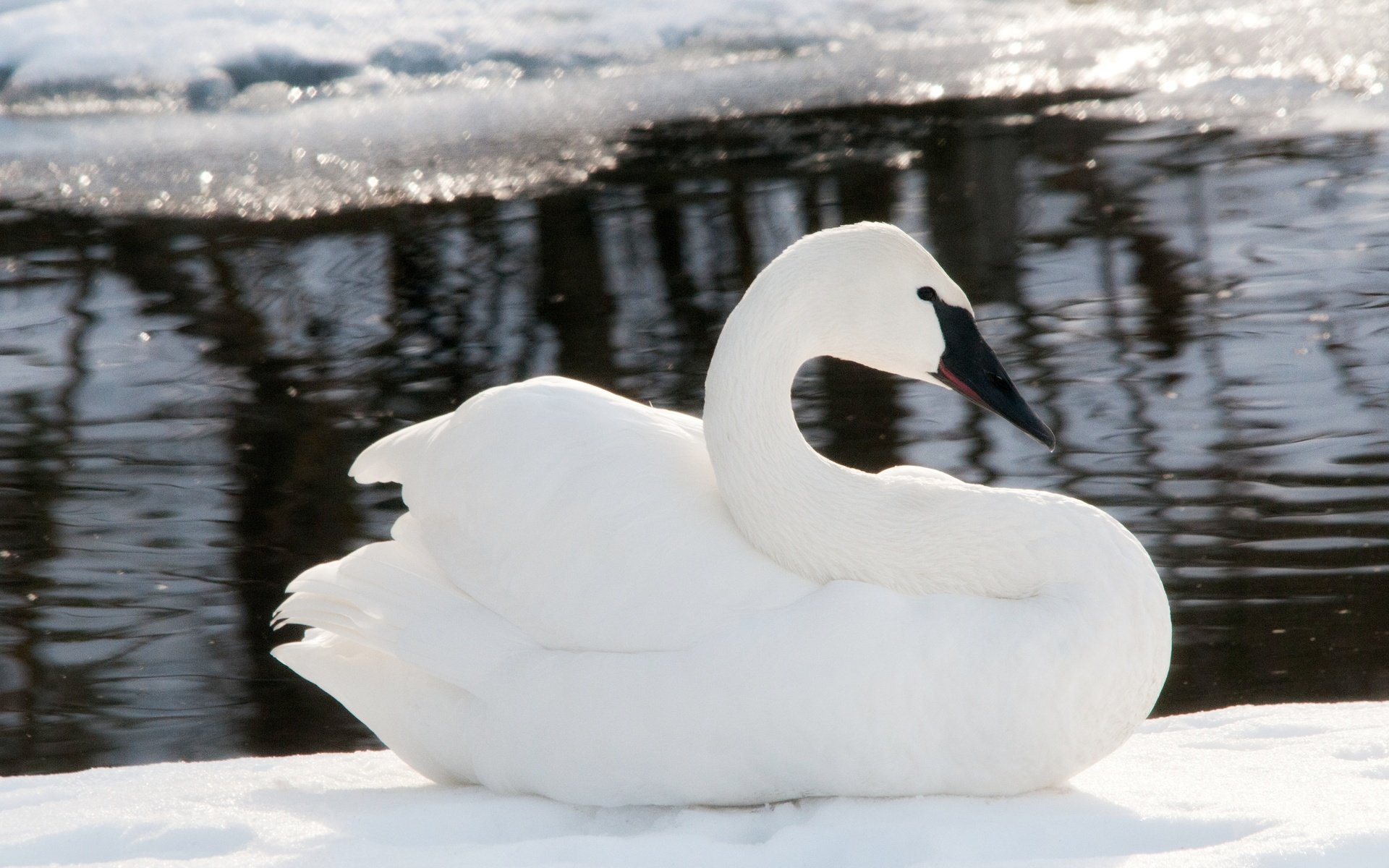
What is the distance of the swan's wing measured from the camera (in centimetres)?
302

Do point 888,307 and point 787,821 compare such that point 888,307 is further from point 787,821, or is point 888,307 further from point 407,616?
point 407,616

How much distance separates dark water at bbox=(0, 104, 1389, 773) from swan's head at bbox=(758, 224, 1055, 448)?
4.21ft

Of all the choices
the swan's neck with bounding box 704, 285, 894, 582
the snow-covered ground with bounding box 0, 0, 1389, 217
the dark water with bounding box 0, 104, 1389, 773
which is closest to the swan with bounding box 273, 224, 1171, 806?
the swan's neck with bounding box 704, 285, 894, 582

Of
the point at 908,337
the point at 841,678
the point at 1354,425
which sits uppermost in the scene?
the point at 908,337

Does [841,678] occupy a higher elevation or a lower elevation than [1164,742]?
higher

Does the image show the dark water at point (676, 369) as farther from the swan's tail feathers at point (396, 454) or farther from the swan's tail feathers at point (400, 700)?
the swan's tail feathers at point (396, 454)

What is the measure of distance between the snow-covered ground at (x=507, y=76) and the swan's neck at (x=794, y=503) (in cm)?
677

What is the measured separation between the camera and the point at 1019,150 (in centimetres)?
990

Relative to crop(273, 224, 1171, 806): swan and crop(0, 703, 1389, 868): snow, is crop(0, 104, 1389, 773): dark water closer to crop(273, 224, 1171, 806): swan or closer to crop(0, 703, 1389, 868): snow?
crop(0, 703, 1389, 868): snow

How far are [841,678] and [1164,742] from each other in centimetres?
95

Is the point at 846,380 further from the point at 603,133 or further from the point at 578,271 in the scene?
the point at 603,133

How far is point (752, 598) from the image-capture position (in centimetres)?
299

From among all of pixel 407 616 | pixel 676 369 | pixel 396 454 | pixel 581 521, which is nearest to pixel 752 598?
pixel 581 521

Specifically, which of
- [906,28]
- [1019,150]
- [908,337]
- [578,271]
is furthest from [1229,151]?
[908,337]
